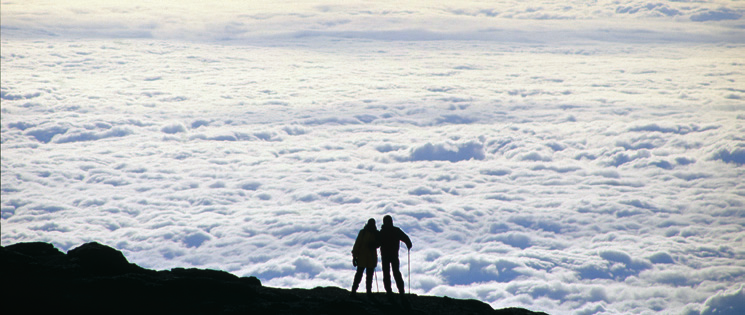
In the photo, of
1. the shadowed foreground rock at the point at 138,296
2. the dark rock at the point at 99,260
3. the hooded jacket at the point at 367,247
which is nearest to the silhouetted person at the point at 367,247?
the hooded jacket at the point at 367,247

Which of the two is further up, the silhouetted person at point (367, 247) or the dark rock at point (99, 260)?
the silhouetted person at point (367, 247)

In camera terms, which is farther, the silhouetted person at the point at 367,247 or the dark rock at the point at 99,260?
the dark rock at the point at 99,260

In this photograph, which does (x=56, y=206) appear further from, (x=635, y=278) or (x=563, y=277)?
(x=635, y=278)

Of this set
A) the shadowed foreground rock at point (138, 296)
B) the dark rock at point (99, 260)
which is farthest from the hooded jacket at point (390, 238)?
the dark rock at point (99, 260)

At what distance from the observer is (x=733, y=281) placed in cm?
13975

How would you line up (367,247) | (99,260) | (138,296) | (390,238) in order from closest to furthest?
(390,238)
(367,247)
(138,296)
(99,260)

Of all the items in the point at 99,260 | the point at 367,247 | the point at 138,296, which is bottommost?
the point at 138,296

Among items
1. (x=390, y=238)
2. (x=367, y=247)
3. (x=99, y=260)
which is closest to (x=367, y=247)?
(x=367, y=247)

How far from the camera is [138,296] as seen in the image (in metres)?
13.0

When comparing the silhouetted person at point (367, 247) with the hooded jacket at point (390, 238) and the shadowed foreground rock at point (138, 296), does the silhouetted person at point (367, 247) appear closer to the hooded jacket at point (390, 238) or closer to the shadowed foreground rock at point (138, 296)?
the hooded jacket at point (390, 238)

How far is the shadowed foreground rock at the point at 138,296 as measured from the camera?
40.4 ft

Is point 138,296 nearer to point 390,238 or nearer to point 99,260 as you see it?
point 99,260

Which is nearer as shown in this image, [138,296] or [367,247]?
[367,247]

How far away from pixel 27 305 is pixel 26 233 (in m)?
175
